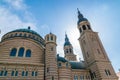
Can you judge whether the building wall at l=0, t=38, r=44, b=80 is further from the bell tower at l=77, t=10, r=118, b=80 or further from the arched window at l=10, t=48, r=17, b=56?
the bell tower at l=77, t=10, r=118, b=80

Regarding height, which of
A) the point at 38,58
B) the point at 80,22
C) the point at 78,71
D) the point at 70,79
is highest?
the point at 80,22

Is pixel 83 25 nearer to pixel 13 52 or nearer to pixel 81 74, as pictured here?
pixel 81 74

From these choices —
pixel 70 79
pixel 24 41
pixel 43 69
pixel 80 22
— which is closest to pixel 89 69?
pixel 70 79

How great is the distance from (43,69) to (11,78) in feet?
19.0

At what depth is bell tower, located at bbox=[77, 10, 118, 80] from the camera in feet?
77.0

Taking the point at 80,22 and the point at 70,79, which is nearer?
the point at 70,79

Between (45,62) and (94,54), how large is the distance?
11.7 m

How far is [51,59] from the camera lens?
22.0 m

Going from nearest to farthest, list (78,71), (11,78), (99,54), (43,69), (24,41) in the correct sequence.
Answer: (11,78)
(43,69)
(24,41)
(78,71)
(99,54)

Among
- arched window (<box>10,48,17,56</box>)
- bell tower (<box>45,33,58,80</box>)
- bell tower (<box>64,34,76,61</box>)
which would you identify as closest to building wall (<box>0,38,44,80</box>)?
arched window (<box>10,48,17,56</box>)

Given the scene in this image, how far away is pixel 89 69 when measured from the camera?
86.5ft

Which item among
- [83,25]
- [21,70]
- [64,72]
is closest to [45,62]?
[64,72]

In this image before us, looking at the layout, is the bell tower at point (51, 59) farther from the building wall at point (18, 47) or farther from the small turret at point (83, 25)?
the small turret at point (83, 25)

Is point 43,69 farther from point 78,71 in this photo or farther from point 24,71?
point 78,71
